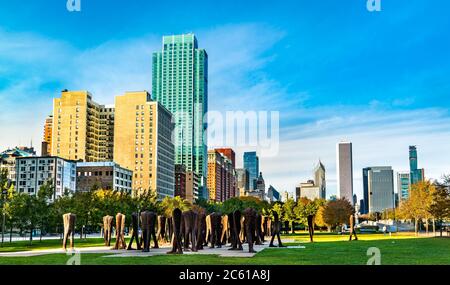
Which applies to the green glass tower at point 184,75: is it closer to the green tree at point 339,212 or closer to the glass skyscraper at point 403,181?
the glass skyscraper at point 403,181

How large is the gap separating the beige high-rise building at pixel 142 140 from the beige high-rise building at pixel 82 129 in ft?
11.4

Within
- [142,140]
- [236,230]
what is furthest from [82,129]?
[236,230]

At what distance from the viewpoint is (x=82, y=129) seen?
338 feet

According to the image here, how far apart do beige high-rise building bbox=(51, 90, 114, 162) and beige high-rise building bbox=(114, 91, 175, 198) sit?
347 centimetres

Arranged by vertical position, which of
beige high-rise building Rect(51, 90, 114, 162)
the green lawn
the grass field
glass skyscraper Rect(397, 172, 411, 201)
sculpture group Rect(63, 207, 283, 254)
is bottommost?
the green lawn

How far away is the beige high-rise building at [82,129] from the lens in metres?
90.6

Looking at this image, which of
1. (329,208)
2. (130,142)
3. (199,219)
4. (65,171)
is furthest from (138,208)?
(130,142)

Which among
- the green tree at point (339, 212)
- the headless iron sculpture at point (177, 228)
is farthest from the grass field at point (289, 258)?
the green tree at point (339, 212)

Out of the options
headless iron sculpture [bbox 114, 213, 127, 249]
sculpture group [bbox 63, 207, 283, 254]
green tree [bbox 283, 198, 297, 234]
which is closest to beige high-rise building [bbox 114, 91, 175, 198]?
green tree [bbox 283, 198, 297, 234]

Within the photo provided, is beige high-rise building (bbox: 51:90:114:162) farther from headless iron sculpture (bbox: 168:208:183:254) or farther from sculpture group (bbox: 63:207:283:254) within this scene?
headless iron sculpture (bbox: 168:208:183:254)

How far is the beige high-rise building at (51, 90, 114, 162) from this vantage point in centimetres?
9056

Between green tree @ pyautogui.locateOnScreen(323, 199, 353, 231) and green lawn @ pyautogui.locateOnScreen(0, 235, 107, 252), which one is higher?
green tree @ pyautogui.locateOnScreen(323, 199, 353, 231)

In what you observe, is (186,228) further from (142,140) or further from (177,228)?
(142,140)
